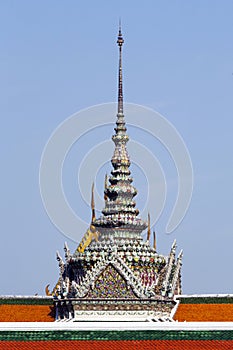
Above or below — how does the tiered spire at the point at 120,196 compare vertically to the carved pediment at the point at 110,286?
above

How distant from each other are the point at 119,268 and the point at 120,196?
2.87 metres

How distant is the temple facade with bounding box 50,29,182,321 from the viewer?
35.7 metres

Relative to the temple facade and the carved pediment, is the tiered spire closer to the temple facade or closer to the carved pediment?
the temple facade

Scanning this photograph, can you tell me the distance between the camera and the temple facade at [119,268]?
117 feet

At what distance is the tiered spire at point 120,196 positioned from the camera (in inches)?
1470

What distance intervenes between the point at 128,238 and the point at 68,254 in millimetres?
1812

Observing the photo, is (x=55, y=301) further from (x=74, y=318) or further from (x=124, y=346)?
(x=124, y=346)

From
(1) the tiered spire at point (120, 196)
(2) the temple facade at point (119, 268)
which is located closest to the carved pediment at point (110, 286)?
(2) the temple facade at point (119, 268)

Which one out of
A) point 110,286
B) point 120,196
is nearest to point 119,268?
point 110,286

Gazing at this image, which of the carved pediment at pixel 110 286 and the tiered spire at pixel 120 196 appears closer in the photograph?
the carved pediment at pixel 110 286

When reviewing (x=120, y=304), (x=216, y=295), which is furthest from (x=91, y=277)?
(x=216, y=295)

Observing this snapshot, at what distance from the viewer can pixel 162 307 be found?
36.2 metres

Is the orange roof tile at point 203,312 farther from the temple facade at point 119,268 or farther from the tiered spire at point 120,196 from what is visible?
the tiered spire at point 120,196

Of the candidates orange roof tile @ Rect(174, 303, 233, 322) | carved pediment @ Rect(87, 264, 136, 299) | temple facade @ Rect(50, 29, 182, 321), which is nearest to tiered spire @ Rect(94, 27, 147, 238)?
temple facade @ Rect(50, 29, 182, 321)
